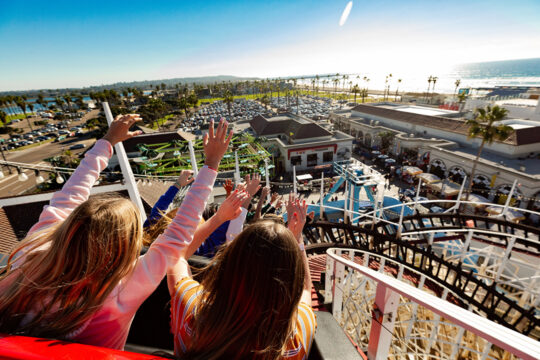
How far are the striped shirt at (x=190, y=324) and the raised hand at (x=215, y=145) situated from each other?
3.17ft

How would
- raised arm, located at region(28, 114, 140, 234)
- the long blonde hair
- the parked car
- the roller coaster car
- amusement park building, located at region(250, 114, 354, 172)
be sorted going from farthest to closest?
the parked car
amusement park building, located at region(250, 114, 354, 172)
raised arm, located at region(28, 114, 140, 234)
the long blonde hair
the roller coaster car

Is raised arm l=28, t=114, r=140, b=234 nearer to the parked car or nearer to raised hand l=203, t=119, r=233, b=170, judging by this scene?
raised hand l=203, t=119, r=233, b=170

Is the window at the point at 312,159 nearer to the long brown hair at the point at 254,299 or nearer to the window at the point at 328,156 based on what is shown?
the window at the point at 328,156

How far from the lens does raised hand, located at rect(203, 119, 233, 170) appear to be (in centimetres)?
203

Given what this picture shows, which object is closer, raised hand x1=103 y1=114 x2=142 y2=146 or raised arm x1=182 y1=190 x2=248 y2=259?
raised arm x1=182 y1=190 x2=248 y2=259

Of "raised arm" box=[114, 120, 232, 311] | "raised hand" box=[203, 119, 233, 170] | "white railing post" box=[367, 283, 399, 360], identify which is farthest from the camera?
"white railing post" box=[367, 283, 399, 360]

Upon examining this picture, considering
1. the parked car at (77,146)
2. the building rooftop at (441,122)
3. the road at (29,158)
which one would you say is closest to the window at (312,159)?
the building rooftop at (441,122)

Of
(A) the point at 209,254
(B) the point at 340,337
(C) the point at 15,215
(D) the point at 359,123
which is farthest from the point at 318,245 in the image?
(D) the point at 359,123

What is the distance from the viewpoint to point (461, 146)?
87.8 feet

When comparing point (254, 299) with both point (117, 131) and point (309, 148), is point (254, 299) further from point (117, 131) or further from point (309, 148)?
point (309, 148)

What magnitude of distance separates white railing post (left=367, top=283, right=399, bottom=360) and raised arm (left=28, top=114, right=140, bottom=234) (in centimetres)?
287

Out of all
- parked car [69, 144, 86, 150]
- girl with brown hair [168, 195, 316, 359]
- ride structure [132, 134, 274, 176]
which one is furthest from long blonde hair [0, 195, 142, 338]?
parked car [69, 144, 86, 150]

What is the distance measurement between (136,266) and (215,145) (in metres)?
1.10

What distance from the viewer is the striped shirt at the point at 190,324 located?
140 centimetres
